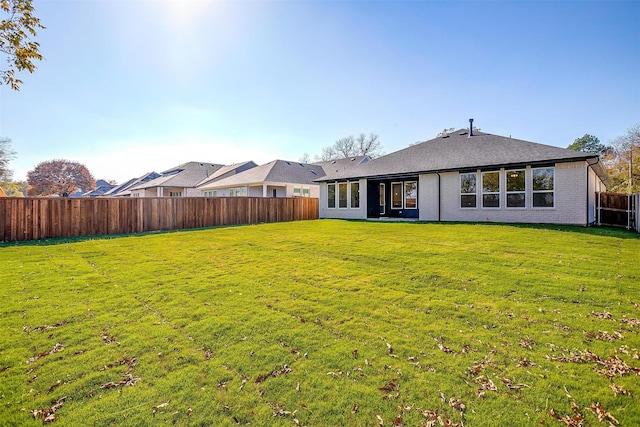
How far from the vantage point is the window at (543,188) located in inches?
523

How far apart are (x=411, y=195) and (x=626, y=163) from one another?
30324 millimetres

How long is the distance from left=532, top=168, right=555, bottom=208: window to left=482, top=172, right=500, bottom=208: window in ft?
4.80

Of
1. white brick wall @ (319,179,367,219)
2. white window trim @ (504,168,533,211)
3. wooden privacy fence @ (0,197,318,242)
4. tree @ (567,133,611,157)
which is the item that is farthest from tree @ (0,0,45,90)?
tree @ (567,133,611,157)

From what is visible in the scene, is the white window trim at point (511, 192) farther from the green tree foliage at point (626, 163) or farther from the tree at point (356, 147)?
the tree at point (356, 147)

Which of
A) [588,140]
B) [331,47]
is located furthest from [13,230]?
[588,140]

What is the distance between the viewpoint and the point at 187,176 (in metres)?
38.0

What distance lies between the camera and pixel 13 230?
11969 mm

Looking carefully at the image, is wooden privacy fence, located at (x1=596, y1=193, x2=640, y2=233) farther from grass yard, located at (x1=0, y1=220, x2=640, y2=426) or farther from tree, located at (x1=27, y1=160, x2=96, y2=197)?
tree, located at (x1=27, y1=160, x2=96, y2=197)

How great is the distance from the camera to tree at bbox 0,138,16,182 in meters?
37.5

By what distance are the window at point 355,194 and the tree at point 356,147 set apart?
33.2 meters

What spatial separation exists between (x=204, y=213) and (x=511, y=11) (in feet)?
55.3

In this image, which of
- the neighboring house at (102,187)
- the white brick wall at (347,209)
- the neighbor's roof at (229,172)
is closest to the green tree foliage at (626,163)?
the white brick wall at (347,209)

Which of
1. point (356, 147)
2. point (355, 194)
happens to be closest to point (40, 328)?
point (355, 194)

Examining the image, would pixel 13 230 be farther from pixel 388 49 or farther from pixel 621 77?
pixel 621 77
